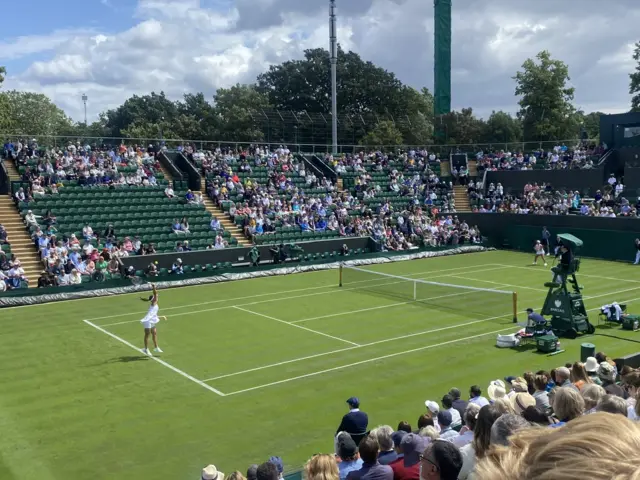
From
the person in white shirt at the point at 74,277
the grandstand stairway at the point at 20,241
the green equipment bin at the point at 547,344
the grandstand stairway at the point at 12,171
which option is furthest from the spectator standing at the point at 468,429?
the grandstand stairway at the point at 12,171

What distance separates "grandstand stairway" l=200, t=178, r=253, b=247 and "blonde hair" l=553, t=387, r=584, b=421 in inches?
1081

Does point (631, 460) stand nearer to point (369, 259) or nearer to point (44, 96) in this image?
point (369, 259)

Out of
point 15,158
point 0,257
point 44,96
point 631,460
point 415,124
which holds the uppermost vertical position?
point 44,96

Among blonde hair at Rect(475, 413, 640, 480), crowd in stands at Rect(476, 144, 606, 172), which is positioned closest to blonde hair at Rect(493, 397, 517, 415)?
blonde hair at Rect(475, 413, 640, 480)

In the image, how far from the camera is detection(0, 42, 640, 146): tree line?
2488 inches

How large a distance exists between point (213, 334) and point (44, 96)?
95155mm

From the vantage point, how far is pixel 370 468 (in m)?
6.08

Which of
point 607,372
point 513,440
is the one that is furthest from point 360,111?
point 513,440

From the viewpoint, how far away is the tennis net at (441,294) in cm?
2155

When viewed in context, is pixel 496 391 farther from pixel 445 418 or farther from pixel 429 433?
pixel 429 433

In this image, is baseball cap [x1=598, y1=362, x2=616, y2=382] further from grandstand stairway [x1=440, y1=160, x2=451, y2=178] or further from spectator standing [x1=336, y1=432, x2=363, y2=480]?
grandstand stairway [x1=440, y1=160, x2=451, y2=178]

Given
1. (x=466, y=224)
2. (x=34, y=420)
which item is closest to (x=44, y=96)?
(x=466, y=224)

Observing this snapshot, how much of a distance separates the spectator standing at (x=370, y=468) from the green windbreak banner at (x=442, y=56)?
47.1m

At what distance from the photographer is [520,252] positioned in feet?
125
